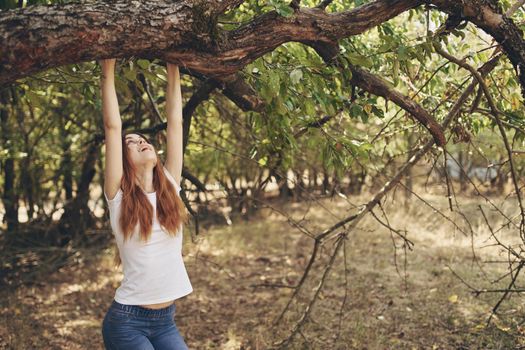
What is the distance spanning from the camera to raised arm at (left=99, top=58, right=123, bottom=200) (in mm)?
2562

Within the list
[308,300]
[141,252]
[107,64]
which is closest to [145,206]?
[141,252]

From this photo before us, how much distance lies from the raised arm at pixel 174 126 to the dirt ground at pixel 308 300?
1.54 meters

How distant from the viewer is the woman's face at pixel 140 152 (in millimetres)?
2912

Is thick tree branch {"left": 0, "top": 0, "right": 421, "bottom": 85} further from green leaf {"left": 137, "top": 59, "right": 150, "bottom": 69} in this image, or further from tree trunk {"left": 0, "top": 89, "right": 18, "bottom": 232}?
tree trunk {"left": 0, "top": 89, "right": 18, "bottom": 232}

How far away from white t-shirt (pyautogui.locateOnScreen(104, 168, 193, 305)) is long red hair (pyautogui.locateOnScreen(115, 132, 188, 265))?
0.10 feet

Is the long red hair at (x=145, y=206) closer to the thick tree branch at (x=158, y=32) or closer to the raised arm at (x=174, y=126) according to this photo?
the raised arm at (x=174, y=126)

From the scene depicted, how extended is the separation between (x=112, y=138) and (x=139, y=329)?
3.00ft

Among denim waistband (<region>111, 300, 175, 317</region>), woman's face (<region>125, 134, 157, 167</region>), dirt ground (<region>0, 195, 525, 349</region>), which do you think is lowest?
dirt ground (<region>0, 195, 525, 349</region>)

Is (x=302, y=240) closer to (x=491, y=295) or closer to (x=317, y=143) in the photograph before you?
(x=491, y=295)

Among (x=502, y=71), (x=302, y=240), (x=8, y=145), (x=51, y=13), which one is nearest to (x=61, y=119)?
(x=8, y=145)

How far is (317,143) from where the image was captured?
3.46m

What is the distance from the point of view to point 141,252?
2.69m

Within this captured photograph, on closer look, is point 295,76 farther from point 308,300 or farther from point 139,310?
point 308,300

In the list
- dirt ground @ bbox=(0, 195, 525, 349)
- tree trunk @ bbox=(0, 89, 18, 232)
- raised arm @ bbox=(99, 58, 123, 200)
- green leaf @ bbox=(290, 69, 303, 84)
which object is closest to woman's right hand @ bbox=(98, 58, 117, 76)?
raised arm @ bbox=(99, 58, 123, 200)
